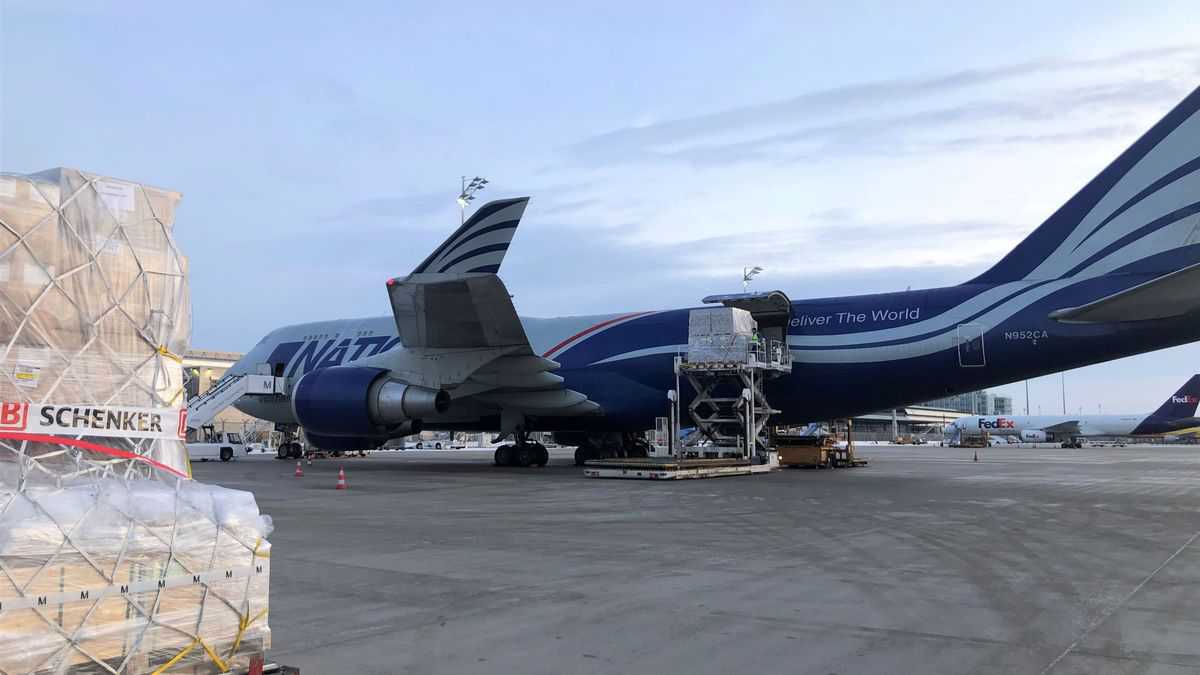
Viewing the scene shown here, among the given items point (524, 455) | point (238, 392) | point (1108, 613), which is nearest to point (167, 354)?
point (1108, 613)

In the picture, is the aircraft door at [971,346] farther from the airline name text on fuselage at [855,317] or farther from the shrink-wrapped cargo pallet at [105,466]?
the shrink-wrapped cargo pallet at [105,466]

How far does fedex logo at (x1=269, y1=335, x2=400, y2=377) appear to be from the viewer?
24.6 m

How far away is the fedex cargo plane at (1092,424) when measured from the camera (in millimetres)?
60031

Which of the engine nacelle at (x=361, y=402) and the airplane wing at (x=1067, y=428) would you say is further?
the airplane wing at (x=1067, y=428)

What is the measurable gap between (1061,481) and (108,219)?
1865 centimetres

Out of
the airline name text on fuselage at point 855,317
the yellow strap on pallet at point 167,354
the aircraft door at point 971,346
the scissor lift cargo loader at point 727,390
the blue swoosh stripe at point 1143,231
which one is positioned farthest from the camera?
the scissor lift cargo loader at point 727,390

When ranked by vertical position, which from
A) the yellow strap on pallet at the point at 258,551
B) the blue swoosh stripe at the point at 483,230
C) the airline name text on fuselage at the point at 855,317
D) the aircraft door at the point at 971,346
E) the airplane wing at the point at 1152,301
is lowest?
the yellow strap on pallet at the point at 258,551

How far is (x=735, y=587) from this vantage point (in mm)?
6059

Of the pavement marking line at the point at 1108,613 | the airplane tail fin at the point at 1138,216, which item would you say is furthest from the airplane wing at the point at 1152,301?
the pavement marking line at the point at 1108,613

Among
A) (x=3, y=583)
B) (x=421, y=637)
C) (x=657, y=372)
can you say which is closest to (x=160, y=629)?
(x=3, y=583)

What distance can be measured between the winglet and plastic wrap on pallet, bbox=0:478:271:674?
48.8 feet

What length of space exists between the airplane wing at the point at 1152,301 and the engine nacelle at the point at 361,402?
1289 cm

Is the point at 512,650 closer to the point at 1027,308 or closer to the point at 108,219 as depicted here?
the point at 108,219

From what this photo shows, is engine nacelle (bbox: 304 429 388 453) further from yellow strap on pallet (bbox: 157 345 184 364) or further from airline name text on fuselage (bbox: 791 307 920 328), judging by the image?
yellow strap on pallet (bbox: 157 345 184 364)
